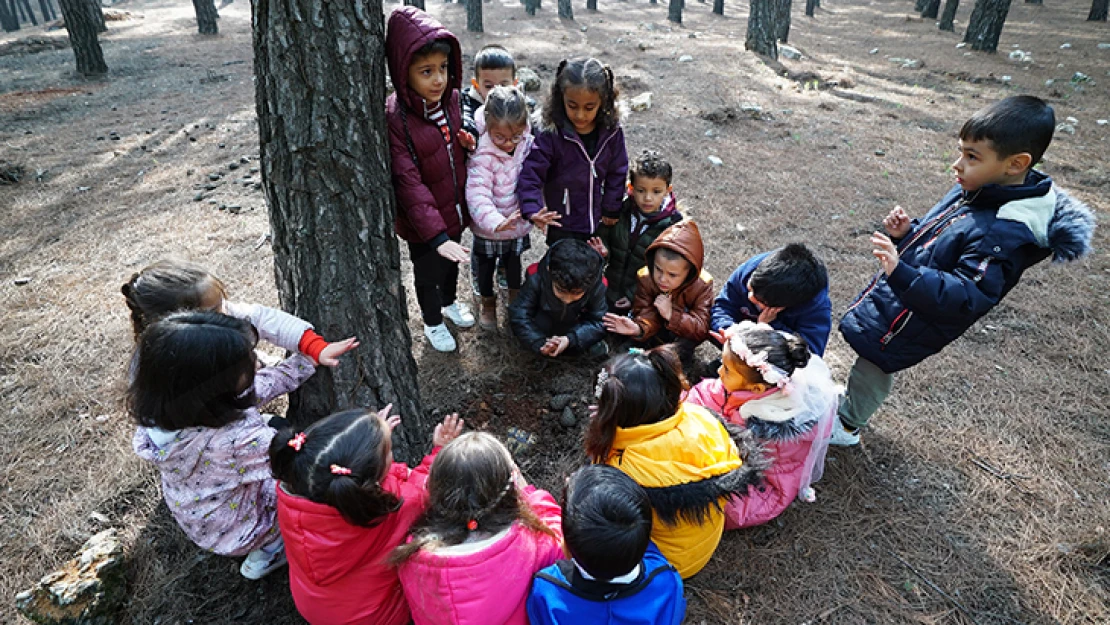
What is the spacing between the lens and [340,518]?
190 cm

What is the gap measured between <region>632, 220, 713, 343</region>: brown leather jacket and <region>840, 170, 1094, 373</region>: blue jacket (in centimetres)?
120

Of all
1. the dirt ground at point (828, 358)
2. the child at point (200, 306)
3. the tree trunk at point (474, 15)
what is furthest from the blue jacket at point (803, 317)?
the tree trunk at point (474, 15)

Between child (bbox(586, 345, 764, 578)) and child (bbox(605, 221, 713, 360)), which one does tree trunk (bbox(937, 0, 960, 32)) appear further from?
child (bbox(586, 345, 764, 578))

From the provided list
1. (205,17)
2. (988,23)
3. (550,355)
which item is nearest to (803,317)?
(550,355)

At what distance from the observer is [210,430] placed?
2.19 m

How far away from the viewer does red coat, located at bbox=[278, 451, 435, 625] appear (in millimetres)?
1913

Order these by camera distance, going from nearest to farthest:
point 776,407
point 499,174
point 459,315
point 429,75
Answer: point 776,407
point 429,75
point 499,174
point 459,315

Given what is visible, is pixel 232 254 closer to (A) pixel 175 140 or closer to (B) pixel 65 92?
(A) pixel 175 140

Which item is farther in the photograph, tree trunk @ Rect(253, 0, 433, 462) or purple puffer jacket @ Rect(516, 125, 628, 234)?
purple puffer jacket @ Rect(516, 125, 628, 234)

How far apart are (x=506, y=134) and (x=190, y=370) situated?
218cm

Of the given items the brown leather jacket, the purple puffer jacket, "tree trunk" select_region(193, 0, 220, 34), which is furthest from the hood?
"tree trunk" select_region(193, 0, 220, 34)

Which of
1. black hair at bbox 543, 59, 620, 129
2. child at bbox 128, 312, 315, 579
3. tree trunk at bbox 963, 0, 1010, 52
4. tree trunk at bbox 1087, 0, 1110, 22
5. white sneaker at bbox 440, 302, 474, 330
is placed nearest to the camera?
child at bbox 128, 312, 315, 579

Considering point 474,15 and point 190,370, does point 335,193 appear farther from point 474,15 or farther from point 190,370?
point 474,15

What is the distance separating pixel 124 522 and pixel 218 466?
0.91m
